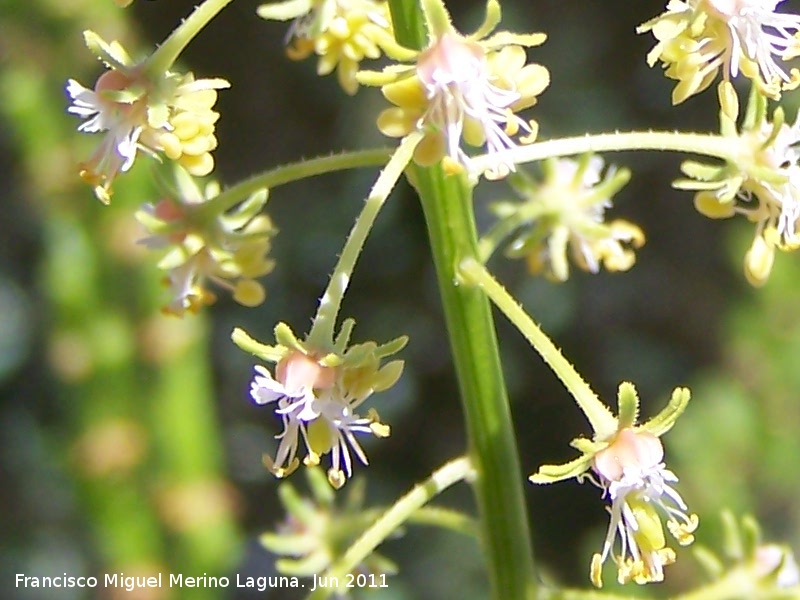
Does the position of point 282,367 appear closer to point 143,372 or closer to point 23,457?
point 143,372

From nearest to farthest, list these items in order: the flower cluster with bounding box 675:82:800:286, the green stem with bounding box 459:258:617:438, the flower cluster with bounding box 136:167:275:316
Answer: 1. the green stem with bounding box 459:258:617:438
2. the flower cluster with bounding box 675:82:800:286
3. the flower cluster with bounding box 136:167:275:316

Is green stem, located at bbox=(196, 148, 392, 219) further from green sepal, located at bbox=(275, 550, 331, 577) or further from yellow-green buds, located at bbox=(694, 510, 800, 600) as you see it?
yellow-green buds, located at bbox=(694, 510, 800, 600)

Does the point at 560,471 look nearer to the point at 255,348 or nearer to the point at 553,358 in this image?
the point at 553,358

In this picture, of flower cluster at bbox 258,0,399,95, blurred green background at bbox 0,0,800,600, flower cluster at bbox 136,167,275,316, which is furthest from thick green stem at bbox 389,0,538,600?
blurred green background at bbox 0,0,800,600

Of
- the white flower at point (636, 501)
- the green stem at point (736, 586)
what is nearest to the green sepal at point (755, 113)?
the white flower at point (636, 501)

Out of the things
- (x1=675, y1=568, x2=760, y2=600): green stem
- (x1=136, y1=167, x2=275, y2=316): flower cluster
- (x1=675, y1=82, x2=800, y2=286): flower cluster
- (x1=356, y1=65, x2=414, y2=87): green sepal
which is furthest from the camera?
(x1=675, y1=568, x2=760, y2=600): green stem

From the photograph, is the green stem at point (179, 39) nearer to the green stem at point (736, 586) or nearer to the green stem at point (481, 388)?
the green stem at point (481, 388)
